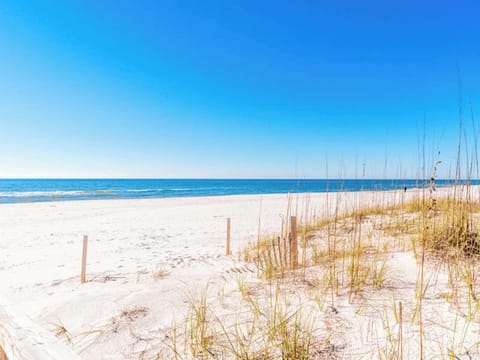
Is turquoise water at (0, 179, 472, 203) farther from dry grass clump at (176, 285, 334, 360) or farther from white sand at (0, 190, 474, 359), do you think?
white sand at (0, 190, 474, 359)

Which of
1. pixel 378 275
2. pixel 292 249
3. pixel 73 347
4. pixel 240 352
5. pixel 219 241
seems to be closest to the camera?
pixel 240 352

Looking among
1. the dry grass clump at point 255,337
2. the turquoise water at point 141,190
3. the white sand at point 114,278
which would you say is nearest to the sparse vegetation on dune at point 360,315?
the dry grass clump at point 255,337

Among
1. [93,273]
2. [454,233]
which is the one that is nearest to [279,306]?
[454,233]

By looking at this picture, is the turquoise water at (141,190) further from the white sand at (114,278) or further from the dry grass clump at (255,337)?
the white sand at (114,278)

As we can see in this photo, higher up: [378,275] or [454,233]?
[454,233]

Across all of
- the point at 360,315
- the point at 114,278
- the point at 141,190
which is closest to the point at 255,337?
the point at 360,315

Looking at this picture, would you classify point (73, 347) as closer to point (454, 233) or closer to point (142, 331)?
point (142, 331)

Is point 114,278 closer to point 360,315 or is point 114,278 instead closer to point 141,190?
point 360,315

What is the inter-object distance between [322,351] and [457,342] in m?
0.71

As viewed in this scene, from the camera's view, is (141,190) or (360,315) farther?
(141,190)

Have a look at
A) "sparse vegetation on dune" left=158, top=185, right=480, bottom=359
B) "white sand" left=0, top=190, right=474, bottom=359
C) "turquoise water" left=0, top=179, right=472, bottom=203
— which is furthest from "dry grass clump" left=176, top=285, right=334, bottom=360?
"turquoise water" left=0, top=179, right=472, bottom=203

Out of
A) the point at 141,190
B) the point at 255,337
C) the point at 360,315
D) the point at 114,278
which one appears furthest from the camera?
the point at 141,190

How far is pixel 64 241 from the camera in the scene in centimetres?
576

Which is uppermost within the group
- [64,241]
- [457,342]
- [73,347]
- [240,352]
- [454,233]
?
[454,233]
